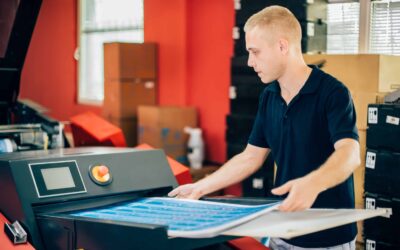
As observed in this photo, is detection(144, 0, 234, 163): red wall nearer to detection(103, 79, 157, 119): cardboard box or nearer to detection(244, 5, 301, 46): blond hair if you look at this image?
detection(103, 79, 157, 119): cardboard box

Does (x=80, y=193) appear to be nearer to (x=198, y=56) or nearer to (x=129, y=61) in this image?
(x=198, y=56)

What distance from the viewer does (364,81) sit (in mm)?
3332

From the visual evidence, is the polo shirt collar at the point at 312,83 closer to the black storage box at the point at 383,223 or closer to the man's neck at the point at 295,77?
the man's neck at the point at 295,77

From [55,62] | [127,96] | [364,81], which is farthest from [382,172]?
[55,62]

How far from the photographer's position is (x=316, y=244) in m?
1.68

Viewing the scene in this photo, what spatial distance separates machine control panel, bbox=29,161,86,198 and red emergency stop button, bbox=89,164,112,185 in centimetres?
4

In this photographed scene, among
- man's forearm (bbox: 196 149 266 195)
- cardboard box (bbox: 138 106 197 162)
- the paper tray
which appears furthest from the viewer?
cardboard box (bbox: 138 106 197 162)

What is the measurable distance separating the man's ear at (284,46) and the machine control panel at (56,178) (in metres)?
0.65

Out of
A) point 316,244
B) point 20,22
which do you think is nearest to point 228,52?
point 20,22

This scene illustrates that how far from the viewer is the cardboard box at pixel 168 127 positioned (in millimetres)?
4668

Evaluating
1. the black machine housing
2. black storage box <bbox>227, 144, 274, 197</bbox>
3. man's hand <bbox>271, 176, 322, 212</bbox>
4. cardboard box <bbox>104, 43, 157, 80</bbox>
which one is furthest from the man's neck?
cardboard box <bbox>104, 43, 157, 80</bbox>

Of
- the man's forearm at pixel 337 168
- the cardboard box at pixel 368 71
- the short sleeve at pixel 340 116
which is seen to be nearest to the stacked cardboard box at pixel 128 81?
the cardboard box at pixel 368 71

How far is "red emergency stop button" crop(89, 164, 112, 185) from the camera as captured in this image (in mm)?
1627

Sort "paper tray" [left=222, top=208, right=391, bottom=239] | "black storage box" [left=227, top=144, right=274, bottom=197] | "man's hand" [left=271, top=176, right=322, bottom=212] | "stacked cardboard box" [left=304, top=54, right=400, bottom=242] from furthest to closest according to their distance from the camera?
1. "black storage box" [left=227, top=144, right=274, bottom=197]
2. "stacked cardboard box" [left=304, top=54, right=400, bottom=242]
3. "man's hand" [left=271, top=176, right=322, bottom=212]
4. "paper tray" [left=222, top=208, right=391, bottom=239]
